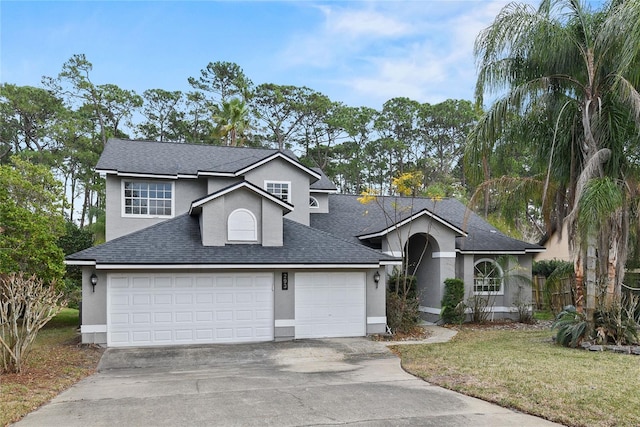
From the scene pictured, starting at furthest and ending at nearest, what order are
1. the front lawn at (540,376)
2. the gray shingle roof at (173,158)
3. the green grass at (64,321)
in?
the green grass at (64,321) → the gray shingle roof at (173,158) → the front lawn at (540,376)

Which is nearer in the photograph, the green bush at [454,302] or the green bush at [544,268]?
the green bush at [454,302]

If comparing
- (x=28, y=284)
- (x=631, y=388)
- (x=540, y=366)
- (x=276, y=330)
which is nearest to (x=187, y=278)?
(x=276, y=330)

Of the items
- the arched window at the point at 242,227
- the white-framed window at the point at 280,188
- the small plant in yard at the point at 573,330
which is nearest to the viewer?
the small plant in yard at the point at 573,330

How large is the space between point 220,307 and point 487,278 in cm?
1038

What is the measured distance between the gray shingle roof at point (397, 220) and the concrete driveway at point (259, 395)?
750 cm

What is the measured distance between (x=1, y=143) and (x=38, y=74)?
227 inches

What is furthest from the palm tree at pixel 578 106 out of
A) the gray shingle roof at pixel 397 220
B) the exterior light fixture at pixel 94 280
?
the exterior light fixture at pixel 94 280

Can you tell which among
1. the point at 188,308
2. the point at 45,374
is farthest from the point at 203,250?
the point at 45,374

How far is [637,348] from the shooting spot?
39.0ft

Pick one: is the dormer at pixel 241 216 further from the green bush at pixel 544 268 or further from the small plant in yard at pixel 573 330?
the green bush at pixel 544 268

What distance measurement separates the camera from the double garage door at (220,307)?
1365 centimetres

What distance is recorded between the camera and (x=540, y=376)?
9.19 metres

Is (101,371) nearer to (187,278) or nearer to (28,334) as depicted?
(28,334)

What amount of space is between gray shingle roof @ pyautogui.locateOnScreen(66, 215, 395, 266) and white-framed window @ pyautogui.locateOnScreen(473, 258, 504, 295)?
551 cm
